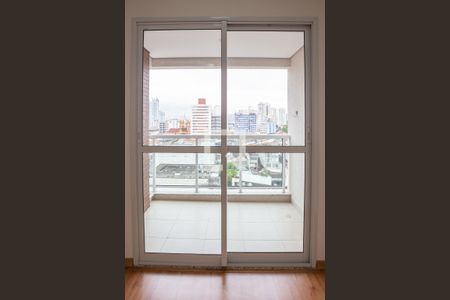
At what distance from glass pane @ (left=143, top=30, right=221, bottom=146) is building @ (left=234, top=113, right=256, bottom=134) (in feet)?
A: 0.64

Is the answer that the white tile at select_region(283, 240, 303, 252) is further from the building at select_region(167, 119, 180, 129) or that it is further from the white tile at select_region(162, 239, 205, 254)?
the building at select_region(167, 119, 180, 129)

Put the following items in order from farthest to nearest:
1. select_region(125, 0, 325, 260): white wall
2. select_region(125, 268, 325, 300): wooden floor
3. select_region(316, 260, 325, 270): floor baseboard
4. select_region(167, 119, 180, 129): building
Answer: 1. select_region(167, 119, 180, 129): building
2. select_region(316, 260, 325, 270): floor baseboard
3. select_region(125, 0, 325, 260): white wall
4. select_region(125, 268, 325, 300): wooden floor

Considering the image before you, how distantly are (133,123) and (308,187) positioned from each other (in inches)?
77.6

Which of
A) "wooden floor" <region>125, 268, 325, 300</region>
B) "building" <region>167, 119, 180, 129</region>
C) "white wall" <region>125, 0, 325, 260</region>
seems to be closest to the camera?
"wooden floor" <region>125, 268, 325, 300</region>

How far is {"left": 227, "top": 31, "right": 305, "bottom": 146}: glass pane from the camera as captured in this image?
2971 millimetres

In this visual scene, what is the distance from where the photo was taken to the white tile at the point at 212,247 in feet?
9.96

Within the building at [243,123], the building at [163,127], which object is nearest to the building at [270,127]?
the building at [243,123]

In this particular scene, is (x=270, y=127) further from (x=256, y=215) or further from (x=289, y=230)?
(x=289, y=230)

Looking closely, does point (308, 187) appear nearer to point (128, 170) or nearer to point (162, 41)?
point (128, 170)

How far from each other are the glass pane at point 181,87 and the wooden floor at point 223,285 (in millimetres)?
1355

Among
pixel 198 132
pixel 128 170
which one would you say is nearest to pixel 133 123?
pixel 128 170

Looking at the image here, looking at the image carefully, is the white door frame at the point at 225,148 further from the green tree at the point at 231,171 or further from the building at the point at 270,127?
the building at the point at 270,127

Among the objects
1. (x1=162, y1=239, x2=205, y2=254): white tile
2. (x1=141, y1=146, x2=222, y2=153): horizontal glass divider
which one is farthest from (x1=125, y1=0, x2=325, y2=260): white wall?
(x1=162, y1=239, x2=205, y2=254): white tile

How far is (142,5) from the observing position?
290cm
